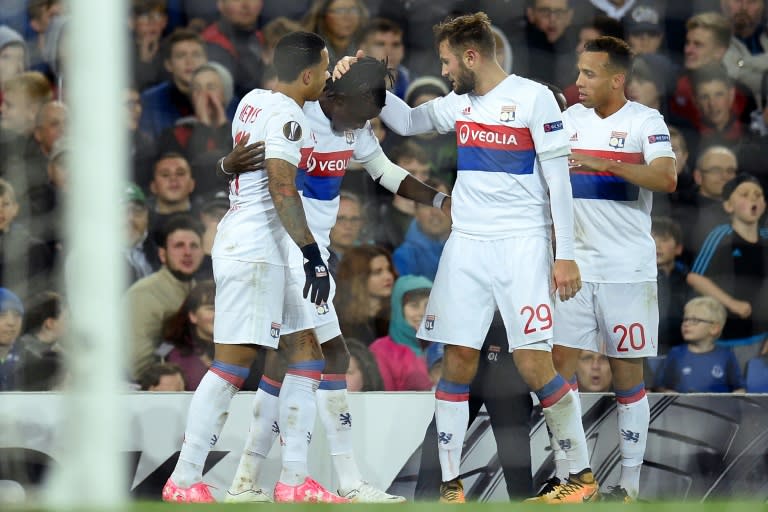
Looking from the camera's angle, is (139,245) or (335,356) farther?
(139,245)

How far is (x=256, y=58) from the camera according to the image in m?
6.45

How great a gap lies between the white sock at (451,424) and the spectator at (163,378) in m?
1.41

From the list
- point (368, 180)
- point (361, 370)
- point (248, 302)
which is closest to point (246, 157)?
point (248, 302)

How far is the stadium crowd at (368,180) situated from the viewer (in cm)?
579

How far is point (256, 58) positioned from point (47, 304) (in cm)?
160

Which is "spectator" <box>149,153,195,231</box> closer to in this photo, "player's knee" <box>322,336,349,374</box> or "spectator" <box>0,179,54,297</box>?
"spectator" <box>0,179,54,297</box>

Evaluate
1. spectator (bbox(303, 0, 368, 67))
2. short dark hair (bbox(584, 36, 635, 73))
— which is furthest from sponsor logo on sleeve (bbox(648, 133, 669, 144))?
spectator (bbox(303, 0, 368, 67))

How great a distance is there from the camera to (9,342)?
5555mm

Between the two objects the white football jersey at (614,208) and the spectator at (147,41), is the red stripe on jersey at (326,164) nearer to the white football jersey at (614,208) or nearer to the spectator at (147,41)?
the white football jersey at (614,208)

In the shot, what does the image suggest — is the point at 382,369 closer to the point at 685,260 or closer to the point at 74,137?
the point at 685,260

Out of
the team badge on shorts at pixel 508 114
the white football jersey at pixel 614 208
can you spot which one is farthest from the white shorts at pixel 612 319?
the team badge on shorts at pixel 508 114

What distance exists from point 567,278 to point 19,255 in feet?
8.56

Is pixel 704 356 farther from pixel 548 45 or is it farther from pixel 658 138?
pixel 548 45

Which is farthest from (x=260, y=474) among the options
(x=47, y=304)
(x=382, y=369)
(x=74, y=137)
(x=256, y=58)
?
(x=74, y=137)
